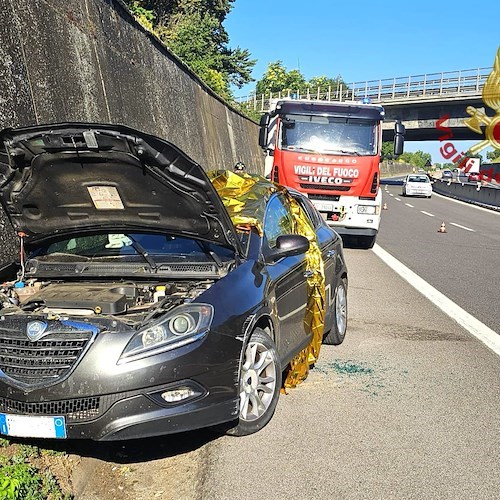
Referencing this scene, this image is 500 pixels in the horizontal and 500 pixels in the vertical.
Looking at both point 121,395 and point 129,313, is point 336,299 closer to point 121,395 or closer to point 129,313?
point 129,313

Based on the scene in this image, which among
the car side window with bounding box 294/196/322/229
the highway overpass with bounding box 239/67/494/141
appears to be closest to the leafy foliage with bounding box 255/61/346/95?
the highway overpass with bounding box 239/67/494/141

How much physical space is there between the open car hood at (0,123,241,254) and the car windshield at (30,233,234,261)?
128 mm

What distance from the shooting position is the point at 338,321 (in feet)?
21.8

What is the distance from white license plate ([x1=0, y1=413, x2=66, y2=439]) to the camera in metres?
3.60

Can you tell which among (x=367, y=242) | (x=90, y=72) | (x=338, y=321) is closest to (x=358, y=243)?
(x=367, y=242)

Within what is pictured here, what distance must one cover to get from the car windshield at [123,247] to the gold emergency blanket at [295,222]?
37 centimetres

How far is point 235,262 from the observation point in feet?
15.0

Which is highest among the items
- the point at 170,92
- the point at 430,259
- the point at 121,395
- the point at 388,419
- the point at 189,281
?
the point at 170,92

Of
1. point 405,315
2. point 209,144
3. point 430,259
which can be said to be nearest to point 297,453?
point 405,315

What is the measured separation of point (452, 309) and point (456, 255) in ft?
20.2

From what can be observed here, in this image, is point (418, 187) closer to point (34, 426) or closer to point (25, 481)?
point (34, 426)

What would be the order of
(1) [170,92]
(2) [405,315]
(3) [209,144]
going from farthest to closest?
(3) [209,144] → (1) [170,92] → (2) [405,315]

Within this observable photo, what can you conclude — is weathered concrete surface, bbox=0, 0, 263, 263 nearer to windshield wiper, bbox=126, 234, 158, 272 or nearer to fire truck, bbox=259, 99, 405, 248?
windshield wiper, bbox=126, 234, 158, 272

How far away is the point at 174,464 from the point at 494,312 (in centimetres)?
563
